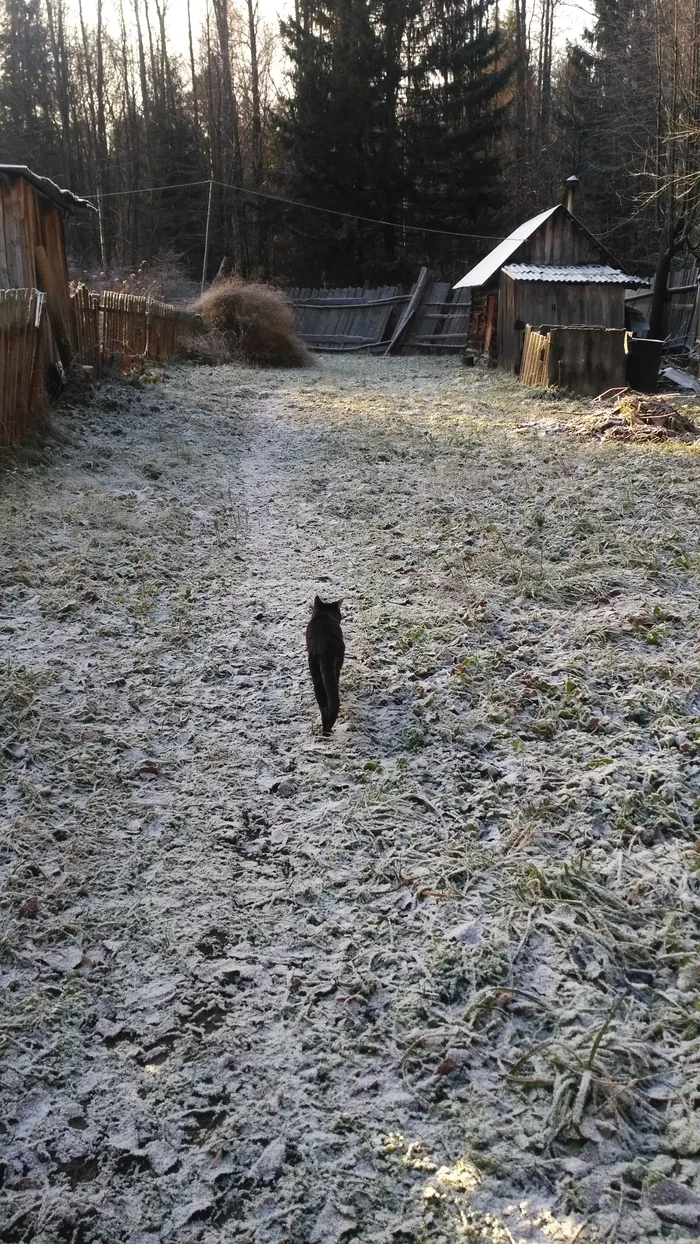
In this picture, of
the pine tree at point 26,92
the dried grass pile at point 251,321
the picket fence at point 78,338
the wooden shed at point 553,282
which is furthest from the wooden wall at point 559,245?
the pine tree at point 26,92

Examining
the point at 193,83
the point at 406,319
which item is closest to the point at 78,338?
the point at 406,319

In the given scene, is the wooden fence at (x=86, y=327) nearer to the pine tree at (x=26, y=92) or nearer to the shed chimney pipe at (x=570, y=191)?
the shed chimney pipe at (x=570, y=191)

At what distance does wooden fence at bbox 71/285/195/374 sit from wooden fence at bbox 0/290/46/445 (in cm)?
278

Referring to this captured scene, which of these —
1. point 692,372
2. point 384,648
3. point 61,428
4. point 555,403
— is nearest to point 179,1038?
point 384,648

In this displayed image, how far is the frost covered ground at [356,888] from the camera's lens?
89.5 inches

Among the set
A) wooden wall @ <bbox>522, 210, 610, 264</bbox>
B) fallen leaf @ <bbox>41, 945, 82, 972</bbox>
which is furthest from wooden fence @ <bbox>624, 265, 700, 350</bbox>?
fallen leaf @ <bbox>41, 945, 82, 972</bbox>

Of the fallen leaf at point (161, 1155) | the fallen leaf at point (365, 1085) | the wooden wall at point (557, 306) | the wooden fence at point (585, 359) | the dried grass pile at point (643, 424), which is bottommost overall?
the fallen leaf at point (161, 1155)

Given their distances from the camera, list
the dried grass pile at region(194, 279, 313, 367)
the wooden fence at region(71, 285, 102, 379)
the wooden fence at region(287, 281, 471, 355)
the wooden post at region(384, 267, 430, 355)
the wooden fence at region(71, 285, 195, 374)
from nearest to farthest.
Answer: the wooden fence at region(71, 285, 102, 379) → the wooden fence at region(71, 285, 195, 374) → the dried grass pile at region(194, 279, 313, 367) → the wooden fence at region(287, 281, 471, 355) → the wooden post at region(384, 267, 430, 355)

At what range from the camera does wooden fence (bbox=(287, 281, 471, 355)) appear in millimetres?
27250

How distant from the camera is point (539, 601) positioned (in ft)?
18.6

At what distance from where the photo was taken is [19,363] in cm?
853

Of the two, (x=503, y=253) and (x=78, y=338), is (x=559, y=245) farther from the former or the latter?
(x=78, y=338)

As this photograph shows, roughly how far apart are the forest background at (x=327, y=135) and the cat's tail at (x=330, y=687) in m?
29.2

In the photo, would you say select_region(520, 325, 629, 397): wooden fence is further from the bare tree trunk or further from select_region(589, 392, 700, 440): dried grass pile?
the bare tree trunk
